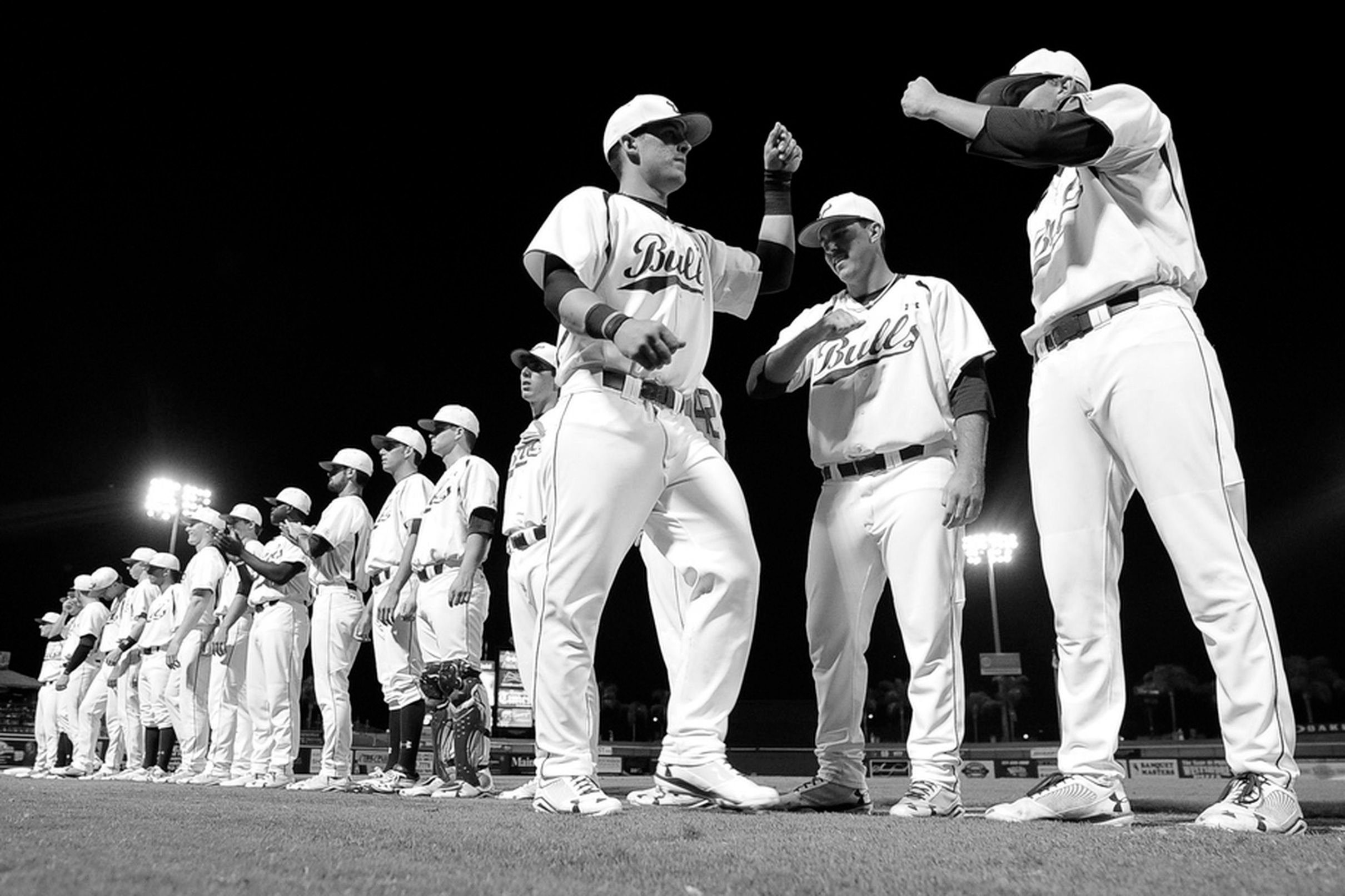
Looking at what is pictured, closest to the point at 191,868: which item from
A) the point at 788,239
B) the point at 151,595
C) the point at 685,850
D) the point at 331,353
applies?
the point at 685,850

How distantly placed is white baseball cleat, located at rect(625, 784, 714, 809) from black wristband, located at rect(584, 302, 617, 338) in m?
1.53

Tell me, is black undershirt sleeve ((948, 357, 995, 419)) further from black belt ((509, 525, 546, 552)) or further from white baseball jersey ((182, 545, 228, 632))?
white baseball jersey ((182, 545, 228, 632))

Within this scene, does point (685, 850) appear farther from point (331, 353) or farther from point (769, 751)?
point (331, 353)

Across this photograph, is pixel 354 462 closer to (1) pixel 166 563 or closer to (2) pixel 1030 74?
(1) pixel 166 563

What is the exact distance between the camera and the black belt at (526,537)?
545cm

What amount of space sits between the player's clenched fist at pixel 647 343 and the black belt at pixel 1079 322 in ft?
3.97

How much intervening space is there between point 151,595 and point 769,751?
11.6 meters

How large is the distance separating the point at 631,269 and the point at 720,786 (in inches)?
68.3

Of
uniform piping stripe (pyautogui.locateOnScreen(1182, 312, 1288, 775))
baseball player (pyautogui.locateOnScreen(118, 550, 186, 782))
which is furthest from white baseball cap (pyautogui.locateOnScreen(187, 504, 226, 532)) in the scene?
uniform piping stripe (pyautogui.locateOnScreen(1182, 312, 1288, 775))

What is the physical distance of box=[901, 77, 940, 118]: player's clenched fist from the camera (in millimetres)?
3170

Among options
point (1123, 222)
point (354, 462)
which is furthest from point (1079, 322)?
point (354, 462)

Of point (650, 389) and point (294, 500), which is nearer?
point (650, 389)

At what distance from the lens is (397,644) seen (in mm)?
6340

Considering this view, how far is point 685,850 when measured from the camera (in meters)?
1.93
